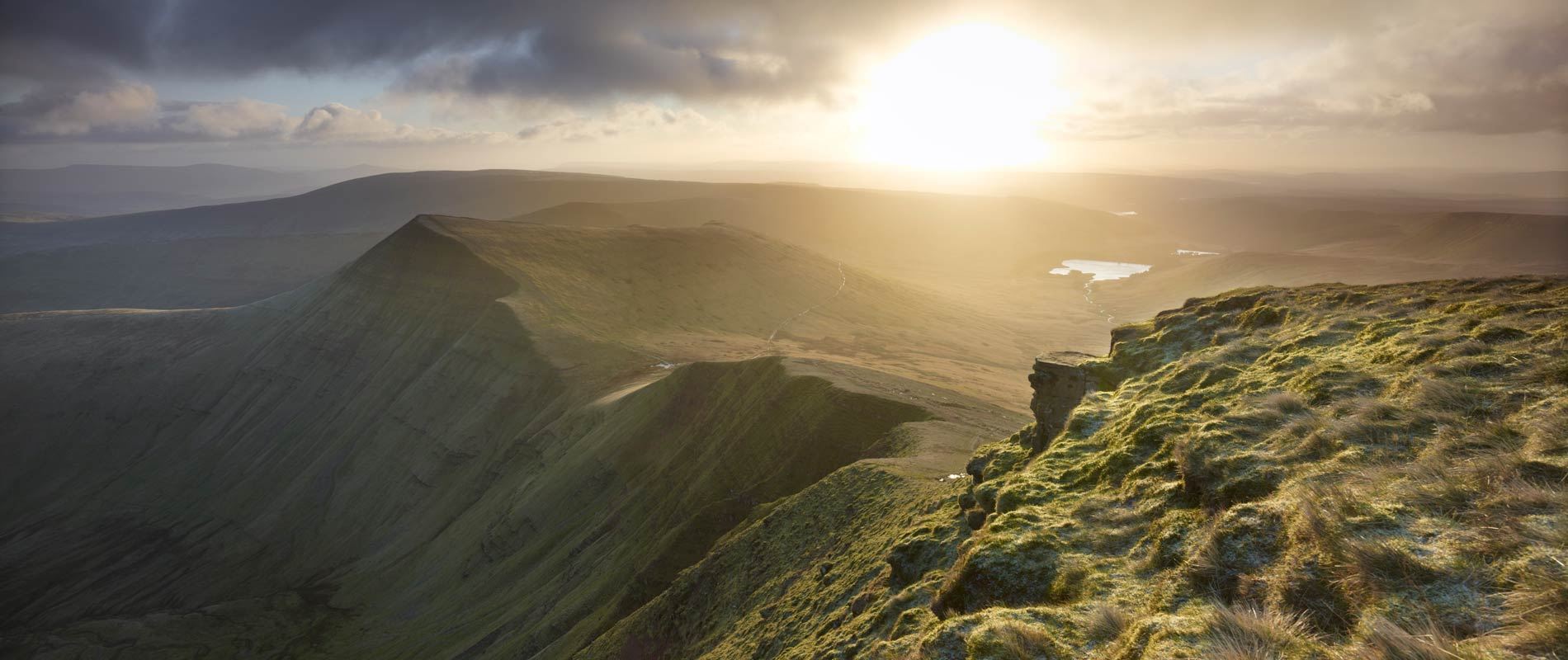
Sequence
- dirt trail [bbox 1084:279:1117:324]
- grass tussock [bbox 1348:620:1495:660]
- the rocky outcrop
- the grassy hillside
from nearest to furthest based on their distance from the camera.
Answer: grass tussock [bbox 1348:620:1495:660]
the grassy hillside
the rocky outcrop
dirt trail [bbox 1084:279:1117:324]

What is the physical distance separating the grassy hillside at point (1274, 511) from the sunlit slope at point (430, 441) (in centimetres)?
1062

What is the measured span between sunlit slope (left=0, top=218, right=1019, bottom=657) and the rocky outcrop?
651 cm

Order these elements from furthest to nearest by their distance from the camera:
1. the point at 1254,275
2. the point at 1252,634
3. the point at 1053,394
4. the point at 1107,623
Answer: the point at 1254,275
the point at 1053,394
the point at 1107,623
the point at 1252,634

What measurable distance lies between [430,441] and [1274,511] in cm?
6338

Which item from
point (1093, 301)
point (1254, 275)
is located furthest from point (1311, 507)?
point (1093, 301)

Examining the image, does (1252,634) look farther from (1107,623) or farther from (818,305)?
(818,305)

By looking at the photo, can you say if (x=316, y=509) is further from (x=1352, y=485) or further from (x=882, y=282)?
(x=882, y=282)

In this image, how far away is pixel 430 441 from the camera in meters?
60.2

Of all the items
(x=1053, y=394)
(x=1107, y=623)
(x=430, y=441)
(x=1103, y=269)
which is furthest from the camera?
(x=1103, y=269)

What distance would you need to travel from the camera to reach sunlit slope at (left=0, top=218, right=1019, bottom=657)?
120 feet

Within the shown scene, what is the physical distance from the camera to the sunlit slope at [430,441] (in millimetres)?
36438

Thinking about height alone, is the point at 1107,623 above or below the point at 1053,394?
above

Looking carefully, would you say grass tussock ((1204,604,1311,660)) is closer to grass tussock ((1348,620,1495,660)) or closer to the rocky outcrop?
grass tussock ((1348,620,1495,660))

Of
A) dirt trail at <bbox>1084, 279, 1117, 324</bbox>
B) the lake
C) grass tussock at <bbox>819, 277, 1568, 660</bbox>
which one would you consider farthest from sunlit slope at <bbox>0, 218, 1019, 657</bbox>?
the lake
